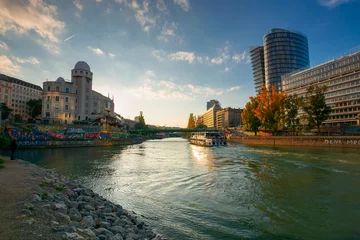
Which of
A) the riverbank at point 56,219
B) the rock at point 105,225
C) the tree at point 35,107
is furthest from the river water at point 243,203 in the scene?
the tree at point 35,107

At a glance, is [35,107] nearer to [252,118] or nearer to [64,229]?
[252,118]

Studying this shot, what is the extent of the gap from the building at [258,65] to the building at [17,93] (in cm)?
16344

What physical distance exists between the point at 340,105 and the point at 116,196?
105m

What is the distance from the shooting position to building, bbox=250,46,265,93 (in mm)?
163000

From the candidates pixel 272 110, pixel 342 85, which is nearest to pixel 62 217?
pixel 272 110

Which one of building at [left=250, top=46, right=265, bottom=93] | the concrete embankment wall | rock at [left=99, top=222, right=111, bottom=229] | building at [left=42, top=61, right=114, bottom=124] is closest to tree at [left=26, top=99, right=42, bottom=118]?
building at [left=42, top=61, right=114, bottom=124]

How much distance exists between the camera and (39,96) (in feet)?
461

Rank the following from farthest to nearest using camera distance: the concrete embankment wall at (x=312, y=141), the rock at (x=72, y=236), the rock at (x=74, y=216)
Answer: the concrete embankment wall at (x=312, y=141), the rock at (x=74, y=216), the rock at (x=72, y=236)

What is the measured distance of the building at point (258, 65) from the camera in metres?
163

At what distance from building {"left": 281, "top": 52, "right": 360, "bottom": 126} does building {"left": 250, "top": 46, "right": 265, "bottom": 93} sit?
60381mm

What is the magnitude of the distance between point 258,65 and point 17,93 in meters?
171

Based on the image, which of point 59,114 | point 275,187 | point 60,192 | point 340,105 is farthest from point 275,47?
point 60,192

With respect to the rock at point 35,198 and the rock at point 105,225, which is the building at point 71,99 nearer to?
the rock at point 35,198

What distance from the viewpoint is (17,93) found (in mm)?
120500
